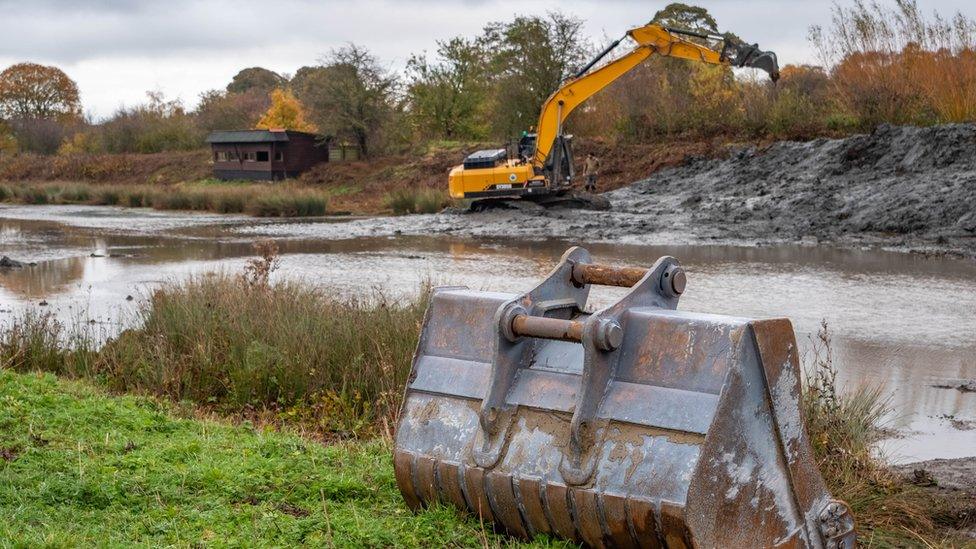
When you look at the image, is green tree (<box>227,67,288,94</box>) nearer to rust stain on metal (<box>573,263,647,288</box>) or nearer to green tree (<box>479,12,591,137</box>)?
green tree (<box>479,12,591,137</box>)

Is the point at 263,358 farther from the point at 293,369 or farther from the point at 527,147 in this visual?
the point at 527,147

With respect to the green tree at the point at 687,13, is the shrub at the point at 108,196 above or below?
below

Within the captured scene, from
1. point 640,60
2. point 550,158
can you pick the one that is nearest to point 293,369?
point 640,60

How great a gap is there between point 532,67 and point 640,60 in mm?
15481

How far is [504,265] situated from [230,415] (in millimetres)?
11323

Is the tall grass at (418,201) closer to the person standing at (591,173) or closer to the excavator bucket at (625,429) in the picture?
the person standing at (591,173)

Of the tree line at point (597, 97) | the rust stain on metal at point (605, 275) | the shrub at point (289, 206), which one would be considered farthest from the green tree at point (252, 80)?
the rust stain on metal at point (605, 275)

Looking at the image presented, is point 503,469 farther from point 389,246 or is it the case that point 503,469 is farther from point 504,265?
point 389,246

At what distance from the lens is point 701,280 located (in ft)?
53.2

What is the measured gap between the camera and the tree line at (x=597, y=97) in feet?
91.7

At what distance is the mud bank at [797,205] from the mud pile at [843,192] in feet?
0.10

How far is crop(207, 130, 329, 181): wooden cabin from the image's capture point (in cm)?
4803

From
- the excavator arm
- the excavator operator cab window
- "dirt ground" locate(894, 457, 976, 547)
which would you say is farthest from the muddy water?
the excavator arm

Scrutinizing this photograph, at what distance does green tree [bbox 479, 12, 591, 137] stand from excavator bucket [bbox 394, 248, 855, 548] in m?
38.2
